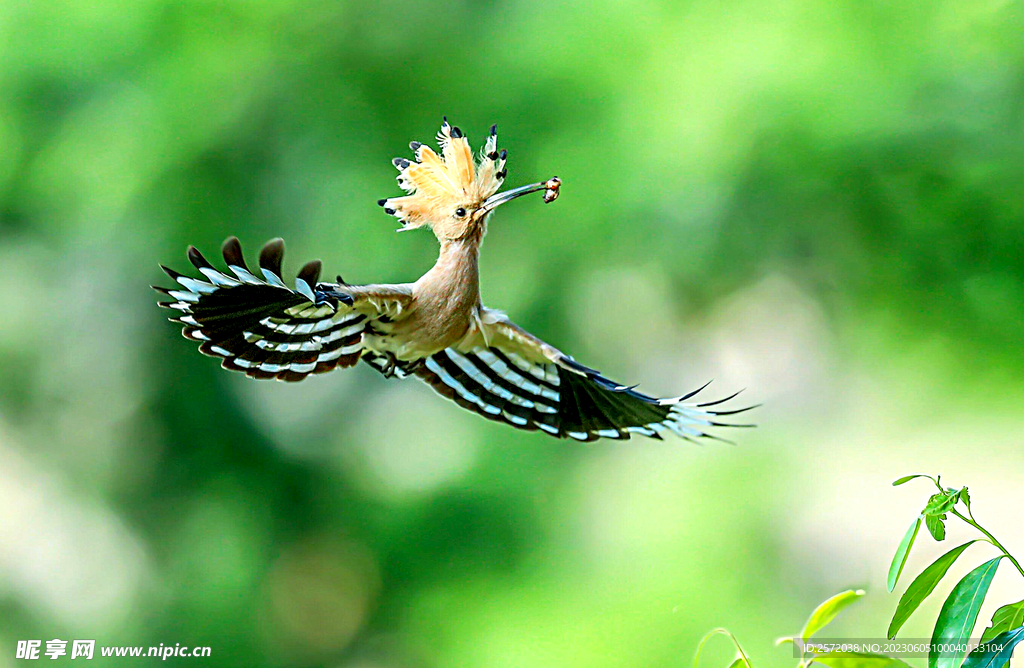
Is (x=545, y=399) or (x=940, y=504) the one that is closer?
(x=940, y=504)

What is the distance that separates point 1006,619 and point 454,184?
0.61m

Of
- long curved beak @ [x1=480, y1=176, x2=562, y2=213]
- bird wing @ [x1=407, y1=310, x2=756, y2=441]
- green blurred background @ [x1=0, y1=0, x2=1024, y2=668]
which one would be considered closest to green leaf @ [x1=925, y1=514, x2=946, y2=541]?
bird wing @ [x1=407, y1=310, x2=756, y2=441]

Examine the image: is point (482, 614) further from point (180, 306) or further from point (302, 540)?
point (180, 306)

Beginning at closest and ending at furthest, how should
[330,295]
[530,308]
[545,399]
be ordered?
[330,295] < [545,399] < [530,308]

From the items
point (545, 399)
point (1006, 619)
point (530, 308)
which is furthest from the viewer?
point (530, 308)

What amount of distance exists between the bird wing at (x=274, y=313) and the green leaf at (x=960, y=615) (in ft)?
1.76

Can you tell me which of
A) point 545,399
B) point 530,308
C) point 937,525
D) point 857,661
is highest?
point 530,308

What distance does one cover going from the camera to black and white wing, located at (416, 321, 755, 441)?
3.35ft

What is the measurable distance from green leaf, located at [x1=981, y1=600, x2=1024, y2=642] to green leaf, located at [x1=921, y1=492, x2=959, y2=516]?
151mm

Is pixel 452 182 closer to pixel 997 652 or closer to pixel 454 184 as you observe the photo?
pixel 454 184

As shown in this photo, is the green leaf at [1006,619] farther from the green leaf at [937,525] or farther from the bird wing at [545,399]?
the bird wing at [545,399]

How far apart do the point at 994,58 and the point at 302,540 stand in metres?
2.16

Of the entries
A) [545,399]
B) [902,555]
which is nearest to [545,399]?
[545,399]

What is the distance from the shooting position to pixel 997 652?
790 millimetres
